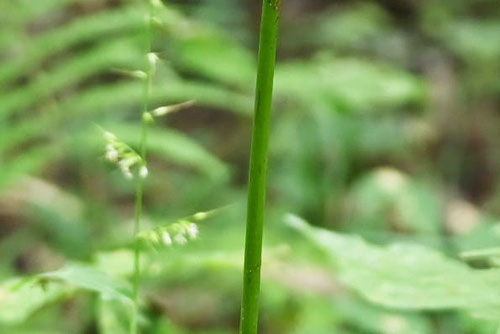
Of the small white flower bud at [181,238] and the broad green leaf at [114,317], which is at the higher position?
the small white flower bud at [181,238]

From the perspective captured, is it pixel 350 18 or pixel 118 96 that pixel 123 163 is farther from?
pixel 350 18

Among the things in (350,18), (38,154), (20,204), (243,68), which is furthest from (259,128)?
(350,18)

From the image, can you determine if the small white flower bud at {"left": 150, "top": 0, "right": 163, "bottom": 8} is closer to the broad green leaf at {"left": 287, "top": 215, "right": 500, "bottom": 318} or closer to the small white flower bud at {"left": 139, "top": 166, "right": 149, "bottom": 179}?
the small white flower bud at {"left": 139, "top": 166, "right": 149, "bottom": 179}

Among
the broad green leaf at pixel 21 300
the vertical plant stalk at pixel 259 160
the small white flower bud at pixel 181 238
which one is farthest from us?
the broad green leaf at pixel 21 300

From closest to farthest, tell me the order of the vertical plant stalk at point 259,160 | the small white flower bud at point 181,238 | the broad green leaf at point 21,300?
the vertical plant stalk at point 259,160 → the small white flower bud at point 181,238 → the broad green leaf at point 21,300

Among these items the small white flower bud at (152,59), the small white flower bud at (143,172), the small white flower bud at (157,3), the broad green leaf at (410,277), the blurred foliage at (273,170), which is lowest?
the blurred foliage at (273,170)

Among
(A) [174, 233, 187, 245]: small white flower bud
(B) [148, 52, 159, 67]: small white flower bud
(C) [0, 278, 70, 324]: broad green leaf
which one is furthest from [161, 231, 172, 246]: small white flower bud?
(C) [0, 278, 70, 324]: broad green leaf

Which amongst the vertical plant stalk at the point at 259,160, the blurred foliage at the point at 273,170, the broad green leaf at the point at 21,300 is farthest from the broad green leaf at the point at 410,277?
the broad green leaf at the point at 21,300

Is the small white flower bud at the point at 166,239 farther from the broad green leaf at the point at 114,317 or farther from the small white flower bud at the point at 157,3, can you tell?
the broad green leaf at the point at 114,317
